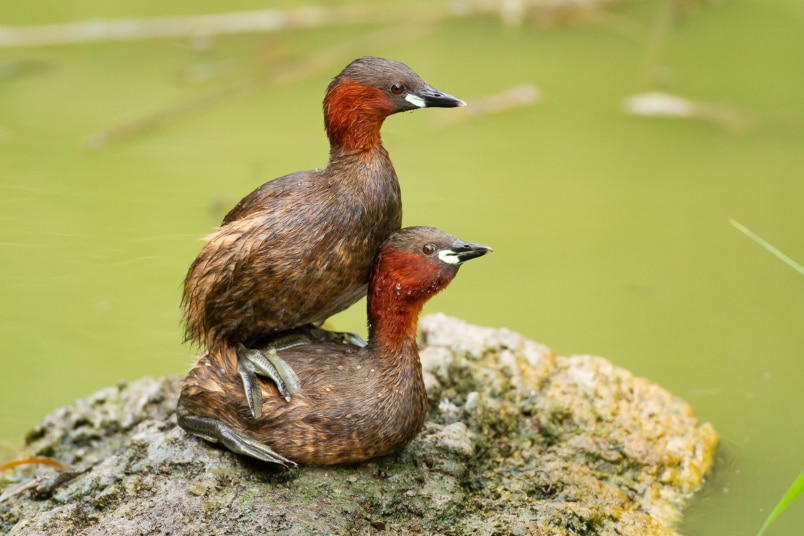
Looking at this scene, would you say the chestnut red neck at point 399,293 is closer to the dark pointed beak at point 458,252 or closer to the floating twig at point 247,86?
the dark pointed beak at point 458,252

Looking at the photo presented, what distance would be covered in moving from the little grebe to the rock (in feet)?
1.31

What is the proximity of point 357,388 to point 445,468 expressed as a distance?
501 millimetres

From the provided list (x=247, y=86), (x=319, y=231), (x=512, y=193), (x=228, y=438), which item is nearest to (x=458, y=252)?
(x=319, y=231)

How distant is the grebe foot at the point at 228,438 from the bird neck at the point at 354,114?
1144 mm

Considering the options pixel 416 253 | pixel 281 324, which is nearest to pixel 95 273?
pixel 281 324

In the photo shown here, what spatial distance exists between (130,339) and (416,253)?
274cm

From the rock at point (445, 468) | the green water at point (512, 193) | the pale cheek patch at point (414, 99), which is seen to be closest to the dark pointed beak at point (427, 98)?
the pale cheek patch at point (414, 99)

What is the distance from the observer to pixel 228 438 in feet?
13.1

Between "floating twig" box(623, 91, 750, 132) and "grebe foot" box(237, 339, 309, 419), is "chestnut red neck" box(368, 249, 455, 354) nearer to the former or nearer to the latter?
"grebe foot" box(237, 339, 309, 419)

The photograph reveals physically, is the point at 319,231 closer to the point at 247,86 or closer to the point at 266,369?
the point at 266,369

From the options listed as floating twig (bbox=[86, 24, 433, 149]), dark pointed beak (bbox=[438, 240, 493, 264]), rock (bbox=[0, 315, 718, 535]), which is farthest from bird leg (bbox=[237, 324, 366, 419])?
floating twig (bbox=[86, 24, 433, 149])

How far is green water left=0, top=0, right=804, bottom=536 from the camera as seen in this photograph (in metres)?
5.88

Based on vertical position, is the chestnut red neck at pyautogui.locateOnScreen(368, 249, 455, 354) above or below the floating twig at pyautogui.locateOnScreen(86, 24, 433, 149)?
above

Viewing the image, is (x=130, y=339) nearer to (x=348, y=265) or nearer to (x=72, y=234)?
(x=72, y=234)
